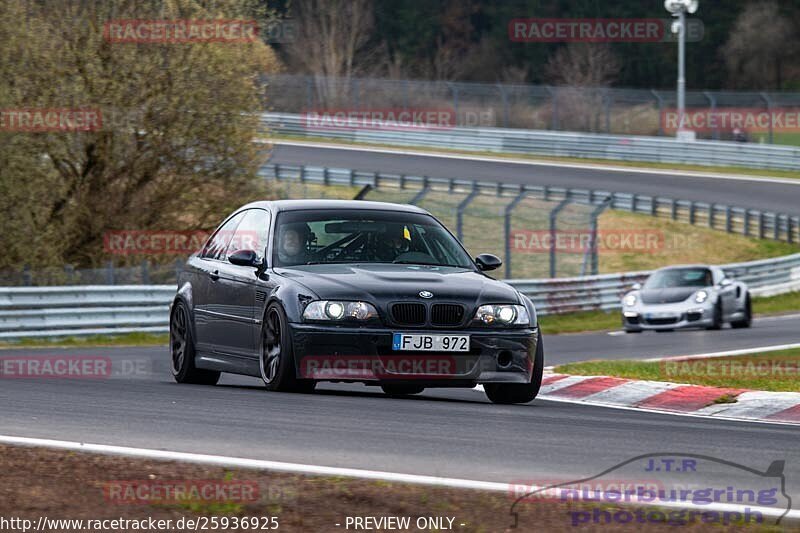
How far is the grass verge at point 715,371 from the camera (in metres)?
12.9

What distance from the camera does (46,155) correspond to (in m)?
25.4

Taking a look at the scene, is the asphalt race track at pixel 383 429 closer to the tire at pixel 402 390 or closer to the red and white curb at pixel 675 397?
the tire at pixel 402 390

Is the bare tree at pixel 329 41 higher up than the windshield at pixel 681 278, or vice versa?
the bare tree at pixel 329 41

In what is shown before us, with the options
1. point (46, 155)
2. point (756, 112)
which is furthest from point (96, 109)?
point (756, 112)

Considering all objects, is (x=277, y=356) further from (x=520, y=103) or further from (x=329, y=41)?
(x=329, y=41)

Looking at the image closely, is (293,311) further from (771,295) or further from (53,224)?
(771,295)

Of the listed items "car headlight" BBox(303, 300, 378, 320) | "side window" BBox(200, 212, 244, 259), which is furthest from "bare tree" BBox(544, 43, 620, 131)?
"car headlight" BBox(303, 300, 378, 320)

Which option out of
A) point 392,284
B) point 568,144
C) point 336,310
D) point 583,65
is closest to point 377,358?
point 336,310

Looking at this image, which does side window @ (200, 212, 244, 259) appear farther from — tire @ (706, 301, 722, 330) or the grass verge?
tire @ (706, 301, 722, 330)

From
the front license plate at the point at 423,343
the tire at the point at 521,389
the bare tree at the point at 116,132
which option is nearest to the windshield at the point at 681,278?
the bare tree at the point at 116,132

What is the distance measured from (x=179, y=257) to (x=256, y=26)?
4489 mm

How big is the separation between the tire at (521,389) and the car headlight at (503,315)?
233 millimetres

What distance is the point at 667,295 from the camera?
2492 centimetres

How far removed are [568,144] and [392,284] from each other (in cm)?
4651
